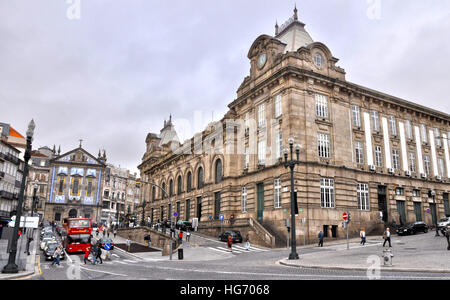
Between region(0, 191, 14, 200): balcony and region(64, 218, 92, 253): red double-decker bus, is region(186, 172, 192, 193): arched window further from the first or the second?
region(64, 218, 92, 253): red double-decker bus

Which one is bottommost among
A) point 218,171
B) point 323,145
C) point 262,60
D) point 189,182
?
point 189,182

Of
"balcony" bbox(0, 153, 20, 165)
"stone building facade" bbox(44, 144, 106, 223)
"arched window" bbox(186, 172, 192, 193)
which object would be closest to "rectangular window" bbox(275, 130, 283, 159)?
"arched window" bbox(186, 172, 192, 193)

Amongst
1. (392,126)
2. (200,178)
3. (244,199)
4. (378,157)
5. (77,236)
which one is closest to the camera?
(77,236)

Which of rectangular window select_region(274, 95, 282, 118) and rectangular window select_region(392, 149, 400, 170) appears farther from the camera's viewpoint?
rectangular window select_region(392, 149, 400, 170)

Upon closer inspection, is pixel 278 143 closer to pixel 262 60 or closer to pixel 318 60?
pixel 318 60

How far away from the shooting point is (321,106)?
132 ft

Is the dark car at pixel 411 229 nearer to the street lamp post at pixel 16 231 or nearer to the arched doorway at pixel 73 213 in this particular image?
the street lamp post at pixel 16 231

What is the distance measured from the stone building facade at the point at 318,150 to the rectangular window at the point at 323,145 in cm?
11

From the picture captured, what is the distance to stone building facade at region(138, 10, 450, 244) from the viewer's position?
37.5m

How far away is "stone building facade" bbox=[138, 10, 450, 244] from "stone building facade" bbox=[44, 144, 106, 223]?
4983cm

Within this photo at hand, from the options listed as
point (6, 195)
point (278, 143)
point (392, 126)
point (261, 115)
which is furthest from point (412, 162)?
point (6, 195)

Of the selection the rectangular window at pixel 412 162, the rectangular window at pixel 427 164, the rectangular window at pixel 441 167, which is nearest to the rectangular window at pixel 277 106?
the rectangular window at pixel 412 162

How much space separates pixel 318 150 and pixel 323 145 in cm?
112
